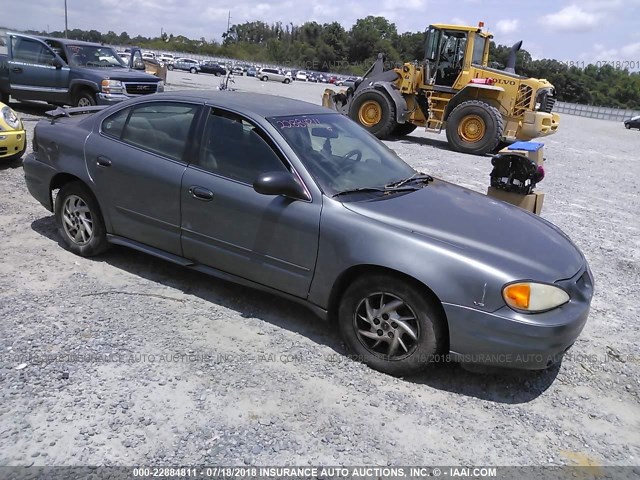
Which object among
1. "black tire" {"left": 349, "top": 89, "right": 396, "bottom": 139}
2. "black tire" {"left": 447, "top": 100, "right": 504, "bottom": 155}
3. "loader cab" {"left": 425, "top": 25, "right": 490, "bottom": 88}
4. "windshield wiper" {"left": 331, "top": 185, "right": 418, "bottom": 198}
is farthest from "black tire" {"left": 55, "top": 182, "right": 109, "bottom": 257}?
"loader cab" {"left": 425, "top": 25, "right": 490, "bottom": 88}

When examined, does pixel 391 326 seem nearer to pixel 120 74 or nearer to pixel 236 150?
pixel 236 150

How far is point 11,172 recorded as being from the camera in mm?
7375

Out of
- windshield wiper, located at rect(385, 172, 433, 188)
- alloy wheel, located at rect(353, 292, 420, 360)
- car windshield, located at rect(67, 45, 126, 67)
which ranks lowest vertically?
alloy wheel, located at rect(353, 292, 420, 360)

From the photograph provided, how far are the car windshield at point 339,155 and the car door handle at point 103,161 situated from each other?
1464 mm

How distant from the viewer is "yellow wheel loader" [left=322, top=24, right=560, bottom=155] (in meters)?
12.8

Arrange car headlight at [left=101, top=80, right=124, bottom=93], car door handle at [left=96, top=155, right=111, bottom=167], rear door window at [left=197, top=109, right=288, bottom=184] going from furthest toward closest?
car headlight at [left=101, top=80, right=124, bottom=93] → car door handle at [left=96, top=155, right=111, bottom=167] → rear door window at [left=197, top=109, right=288, bottom=184]

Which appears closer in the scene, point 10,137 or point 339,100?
point 10,137

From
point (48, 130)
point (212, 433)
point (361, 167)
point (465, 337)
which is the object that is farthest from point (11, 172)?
point (465, 337)

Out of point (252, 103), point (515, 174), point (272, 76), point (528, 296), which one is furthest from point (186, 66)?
point (528, 296)

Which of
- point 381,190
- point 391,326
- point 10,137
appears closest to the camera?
point 391,326

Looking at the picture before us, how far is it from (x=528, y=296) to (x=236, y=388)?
1.79 metres

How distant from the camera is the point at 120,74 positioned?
11953mm

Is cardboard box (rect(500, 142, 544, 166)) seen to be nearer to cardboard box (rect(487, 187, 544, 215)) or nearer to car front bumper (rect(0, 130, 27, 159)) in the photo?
cardboard box (rect(487, 187, 544, 215))

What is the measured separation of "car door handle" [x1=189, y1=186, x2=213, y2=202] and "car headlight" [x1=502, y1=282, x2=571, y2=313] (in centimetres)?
212
